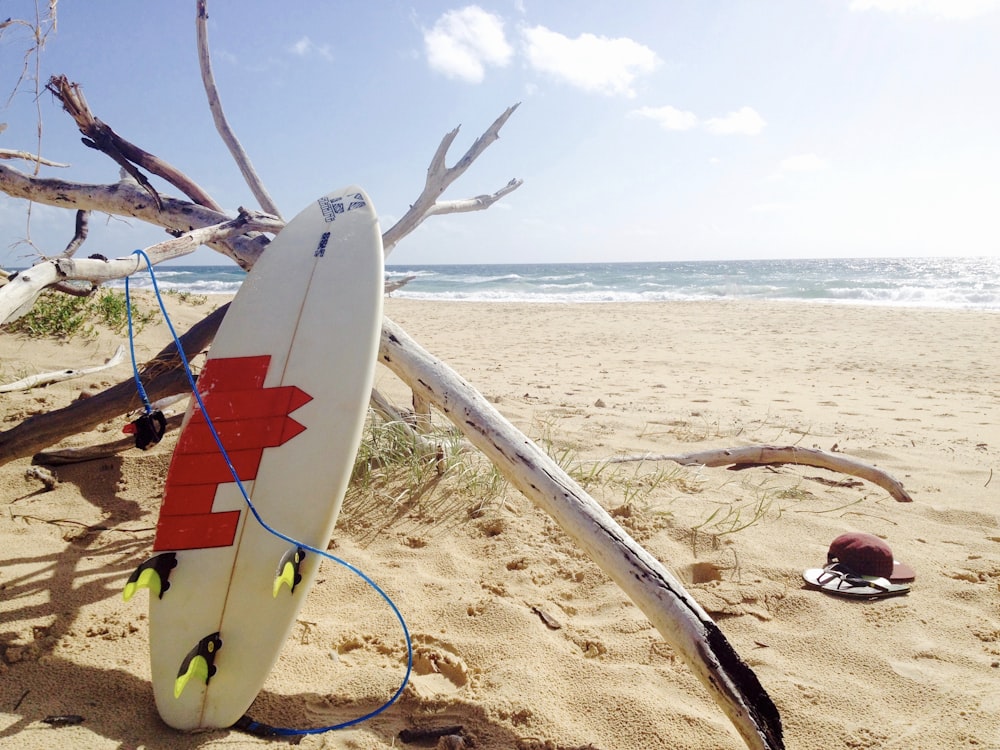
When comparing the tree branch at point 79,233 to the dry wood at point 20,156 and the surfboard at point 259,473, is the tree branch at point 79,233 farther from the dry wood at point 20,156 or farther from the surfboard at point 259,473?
the surfboard at point 259,473

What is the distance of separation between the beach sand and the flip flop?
4 cm

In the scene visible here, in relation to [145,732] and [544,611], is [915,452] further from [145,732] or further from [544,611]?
[145,732]

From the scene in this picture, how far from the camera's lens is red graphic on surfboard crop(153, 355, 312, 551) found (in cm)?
162

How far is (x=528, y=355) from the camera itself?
328 inches

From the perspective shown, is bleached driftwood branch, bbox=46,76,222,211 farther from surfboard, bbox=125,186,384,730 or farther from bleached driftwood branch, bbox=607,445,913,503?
bleached driftwood branch, bbox=607,445,913,503

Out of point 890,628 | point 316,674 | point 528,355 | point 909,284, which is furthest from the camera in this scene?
point 909,284

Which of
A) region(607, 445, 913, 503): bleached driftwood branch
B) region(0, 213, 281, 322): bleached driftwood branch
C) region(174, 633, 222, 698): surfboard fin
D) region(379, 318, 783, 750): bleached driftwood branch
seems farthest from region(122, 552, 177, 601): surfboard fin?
region(607, 445, 913, 503): bleached driftwood branch

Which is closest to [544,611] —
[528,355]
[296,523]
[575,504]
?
[575,504]

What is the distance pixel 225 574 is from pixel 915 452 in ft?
12.9

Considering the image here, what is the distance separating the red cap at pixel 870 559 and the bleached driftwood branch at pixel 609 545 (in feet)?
3.39

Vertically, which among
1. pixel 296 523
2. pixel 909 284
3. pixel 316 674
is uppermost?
pixel 909 284

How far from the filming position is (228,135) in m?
3.16

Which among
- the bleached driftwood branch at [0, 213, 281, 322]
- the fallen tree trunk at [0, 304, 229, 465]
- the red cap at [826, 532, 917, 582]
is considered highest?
the bleached driftwood branch at [0, 213, 281, 322]

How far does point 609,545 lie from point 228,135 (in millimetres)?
2869
